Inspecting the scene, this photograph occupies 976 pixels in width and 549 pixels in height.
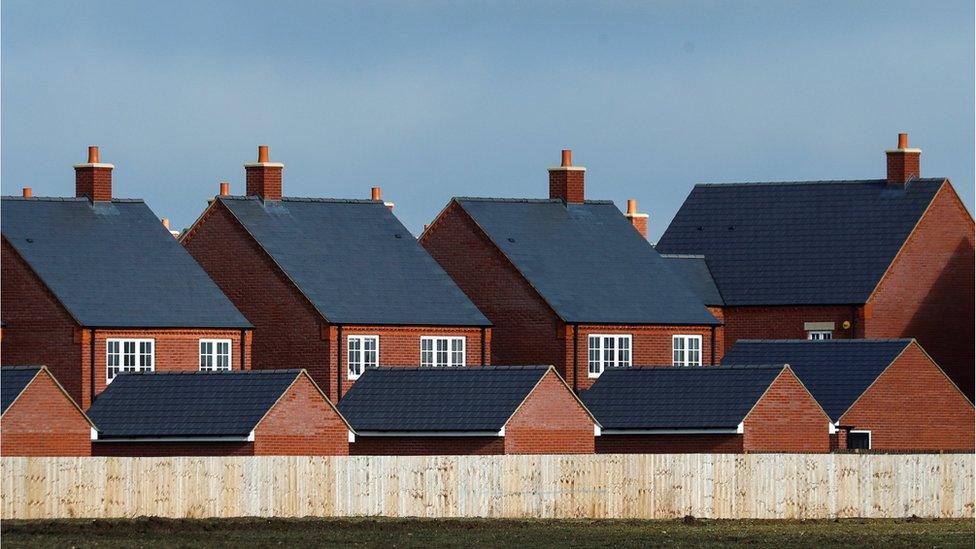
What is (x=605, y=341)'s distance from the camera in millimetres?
80125

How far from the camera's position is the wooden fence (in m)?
58.2

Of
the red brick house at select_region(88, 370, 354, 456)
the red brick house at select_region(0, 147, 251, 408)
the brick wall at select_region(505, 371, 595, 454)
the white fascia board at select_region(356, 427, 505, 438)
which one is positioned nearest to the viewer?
the red brick house at select_region(88, 370, 354, 456)

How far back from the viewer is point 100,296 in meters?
73.9

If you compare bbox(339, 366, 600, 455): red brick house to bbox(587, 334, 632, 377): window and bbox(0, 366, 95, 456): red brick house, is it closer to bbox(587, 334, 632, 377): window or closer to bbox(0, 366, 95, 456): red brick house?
bbox(587, 334, 632, 377): window

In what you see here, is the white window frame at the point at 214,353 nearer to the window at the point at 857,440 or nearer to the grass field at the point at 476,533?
the grass field at the point at 476,533

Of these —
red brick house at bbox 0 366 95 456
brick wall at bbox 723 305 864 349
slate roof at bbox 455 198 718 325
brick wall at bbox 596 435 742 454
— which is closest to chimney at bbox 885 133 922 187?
brick wall at bbox 723 305 864 349

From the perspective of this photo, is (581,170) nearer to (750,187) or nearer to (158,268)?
(750,187)

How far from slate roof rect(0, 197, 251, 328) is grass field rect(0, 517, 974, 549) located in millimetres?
17149

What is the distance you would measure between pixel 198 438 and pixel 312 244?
44.6 feet

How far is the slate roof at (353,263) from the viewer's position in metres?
77.3

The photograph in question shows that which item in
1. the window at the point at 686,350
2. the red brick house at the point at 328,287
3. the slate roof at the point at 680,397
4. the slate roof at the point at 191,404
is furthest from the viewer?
the window at the point at 686,350

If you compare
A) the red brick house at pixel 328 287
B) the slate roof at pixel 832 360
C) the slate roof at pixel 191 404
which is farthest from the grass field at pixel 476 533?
the red brick house at pixel 328 287

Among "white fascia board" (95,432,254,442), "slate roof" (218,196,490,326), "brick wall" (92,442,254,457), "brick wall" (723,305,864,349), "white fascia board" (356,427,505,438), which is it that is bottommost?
"brick wall" (92,442,254,457)

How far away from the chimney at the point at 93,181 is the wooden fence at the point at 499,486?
70.5 feet
